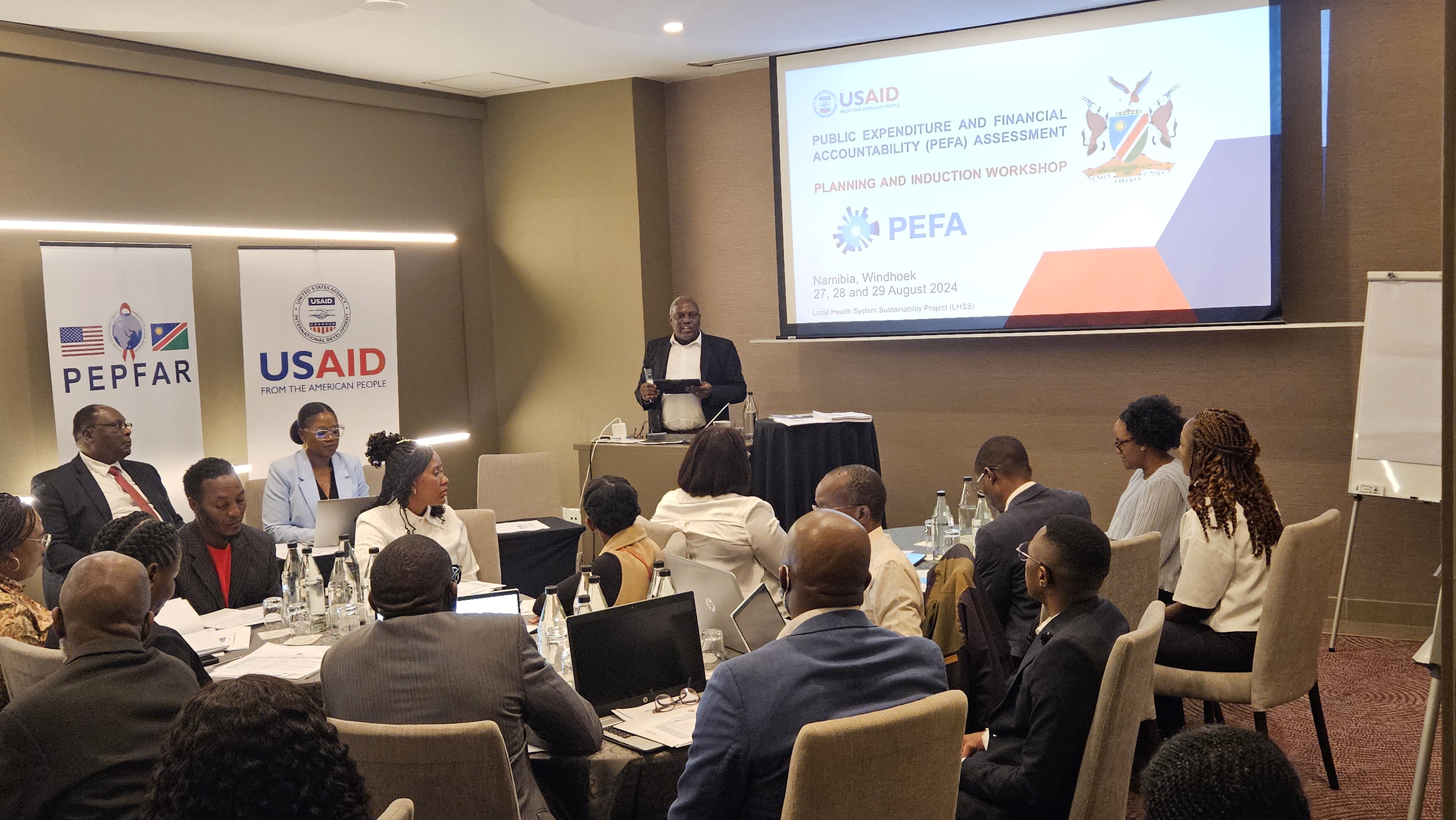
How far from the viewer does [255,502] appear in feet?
18.6

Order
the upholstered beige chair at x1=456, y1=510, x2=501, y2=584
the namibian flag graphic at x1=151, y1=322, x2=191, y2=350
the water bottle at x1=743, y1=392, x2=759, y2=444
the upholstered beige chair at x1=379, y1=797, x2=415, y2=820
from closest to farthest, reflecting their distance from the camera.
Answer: the upholstered beige chair at x1=379, y1=797, x2=415, y2=820, the upholstered beige chair at x1=456, y1=510, x2=501, y2=584, the namibian flag graphic at x1=151, y1=322, x2=191, y2=350, the water bottle at x1=743, y1=392, x2=759, y2=444

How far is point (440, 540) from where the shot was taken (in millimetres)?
4160

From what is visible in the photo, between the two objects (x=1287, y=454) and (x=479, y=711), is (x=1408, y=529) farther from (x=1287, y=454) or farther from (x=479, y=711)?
(x=479, y=711)

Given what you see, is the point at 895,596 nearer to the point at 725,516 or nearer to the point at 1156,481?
the point at 725,516

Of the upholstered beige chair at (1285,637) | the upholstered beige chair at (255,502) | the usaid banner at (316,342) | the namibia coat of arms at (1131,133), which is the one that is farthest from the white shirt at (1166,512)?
the usaid banner at (316,342)

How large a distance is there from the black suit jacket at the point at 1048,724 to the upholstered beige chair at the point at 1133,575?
111 cm

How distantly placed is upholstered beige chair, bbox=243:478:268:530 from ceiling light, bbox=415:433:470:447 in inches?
75.8

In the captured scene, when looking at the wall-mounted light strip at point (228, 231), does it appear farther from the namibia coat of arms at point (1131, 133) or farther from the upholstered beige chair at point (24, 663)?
the namibia coat of arms at point (1131, 133)

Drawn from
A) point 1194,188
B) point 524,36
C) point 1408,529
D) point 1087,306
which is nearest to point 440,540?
point 524,36

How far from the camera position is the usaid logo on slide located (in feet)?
21.3

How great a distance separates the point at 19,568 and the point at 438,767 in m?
1.79

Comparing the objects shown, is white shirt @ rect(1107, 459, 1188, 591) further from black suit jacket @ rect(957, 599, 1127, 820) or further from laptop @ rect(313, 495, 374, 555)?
laptop @ rect(313, 495, 374, 555)

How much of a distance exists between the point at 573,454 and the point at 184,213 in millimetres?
2947

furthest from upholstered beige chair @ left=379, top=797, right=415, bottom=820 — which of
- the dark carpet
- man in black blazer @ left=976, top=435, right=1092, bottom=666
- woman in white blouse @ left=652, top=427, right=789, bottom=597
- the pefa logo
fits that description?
the pefa logo
